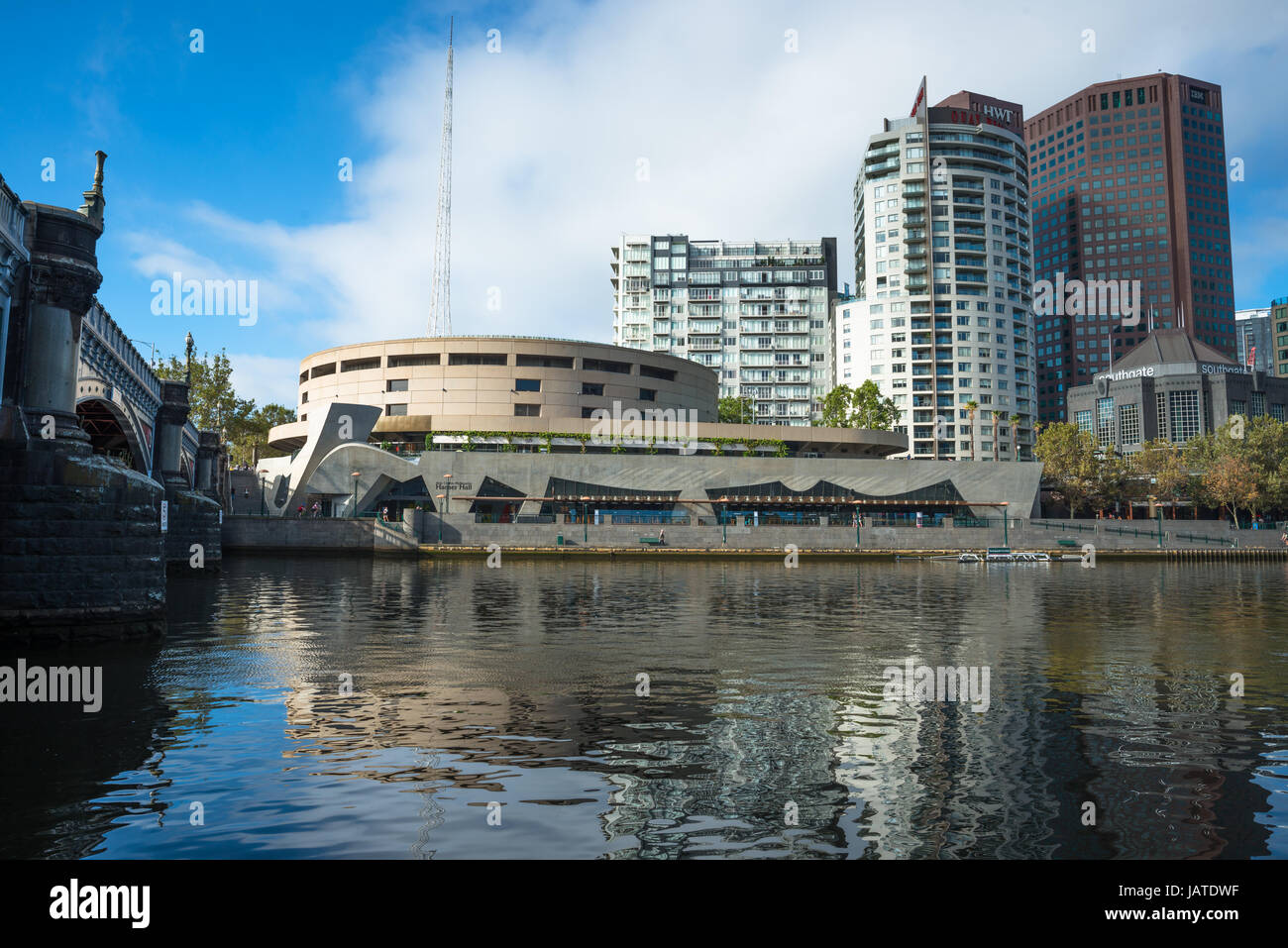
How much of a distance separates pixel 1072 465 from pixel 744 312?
87.1m

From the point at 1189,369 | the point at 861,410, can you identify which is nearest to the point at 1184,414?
the point at 1189,369

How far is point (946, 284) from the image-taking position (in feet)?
528

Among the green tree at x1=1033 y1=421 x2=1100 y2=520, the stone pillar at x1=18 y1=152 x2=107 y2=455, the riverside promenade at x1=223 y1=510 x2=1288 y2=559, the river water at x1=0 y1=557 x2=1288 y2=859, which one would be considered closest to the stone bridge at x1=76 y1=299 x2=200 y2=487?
the stone pillar at x1=18 y1=152 x2=107 y2=455

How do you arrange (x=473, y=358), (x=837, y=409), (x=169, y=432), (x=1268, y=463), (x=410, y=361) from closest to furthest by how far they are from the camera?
(x=169, y=432)
(x=1268, y=463)
(x=473, y=358)
(x=410, y=361)
(x=837, y=409)

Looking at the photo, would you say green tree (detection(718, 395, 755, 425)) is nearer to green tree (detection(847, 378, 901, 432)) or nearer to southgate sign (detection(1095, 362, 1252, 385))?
green tree (detection(847, 378, 901, 432))

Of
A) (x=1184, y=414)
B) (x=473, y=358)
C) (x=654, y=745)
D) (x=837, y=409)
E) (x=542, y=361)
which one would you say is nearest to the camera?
(x=654, y=745)

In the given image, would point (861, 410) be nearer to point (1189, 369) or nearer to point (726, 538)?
point (726, 538)

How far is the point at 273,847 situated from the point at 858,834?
18.0ft

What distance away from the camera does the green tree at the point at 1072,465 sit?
109312mm

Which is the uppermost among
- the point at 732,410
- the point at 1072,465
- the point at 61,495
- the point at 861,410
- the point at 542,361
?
the point at 542,361

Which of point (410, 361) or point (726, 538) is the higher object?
point (410, 361)

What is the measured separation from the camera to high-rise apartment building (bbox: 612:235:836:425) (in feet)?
593

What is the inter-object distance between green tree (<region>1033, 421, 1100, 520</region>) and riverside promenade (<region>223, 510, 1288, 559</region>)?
1602 cm
